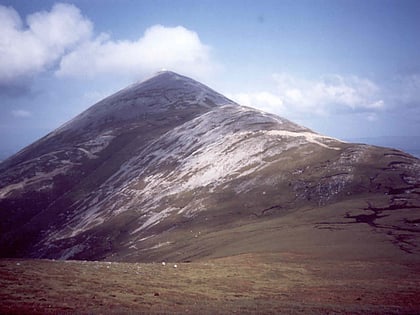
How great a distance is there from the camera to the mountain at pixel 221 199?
6084 centimetres

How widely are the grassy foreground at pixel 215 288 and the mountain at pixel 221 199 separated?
9.56 meters

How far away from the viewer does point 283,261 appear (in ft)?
155

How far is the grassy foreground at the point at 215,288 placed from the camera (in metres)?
25.5

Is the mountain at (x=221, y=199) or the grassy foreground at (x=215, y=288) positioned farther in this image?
the mountain at (x=221, y=199)

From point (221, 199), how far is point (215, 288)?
193 feet

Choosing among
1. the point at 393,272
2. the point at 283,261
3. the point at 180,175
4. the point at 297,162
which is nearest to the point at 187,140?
the point at 180,175

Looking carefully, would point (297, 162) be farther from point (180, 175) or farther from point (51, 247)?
point (51, 247)

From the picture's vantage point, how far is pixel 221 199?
92.2 meters

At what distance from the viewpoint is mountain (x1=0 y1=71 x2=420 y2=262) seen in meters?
60.8

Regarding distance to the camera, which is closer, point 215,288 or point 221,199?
point 215,288

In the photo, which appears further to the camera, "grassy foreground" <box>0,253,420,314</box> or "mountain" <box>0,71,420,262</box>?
"mountain" <box>0,71,420,262</box>

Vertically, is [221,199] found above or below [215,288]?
above

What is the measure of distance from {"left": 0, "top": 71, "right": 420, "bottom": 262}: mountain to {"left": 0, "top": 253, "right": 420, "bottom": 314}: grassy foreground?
9.56 meters

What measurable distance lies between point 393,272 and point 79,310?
110 ft
